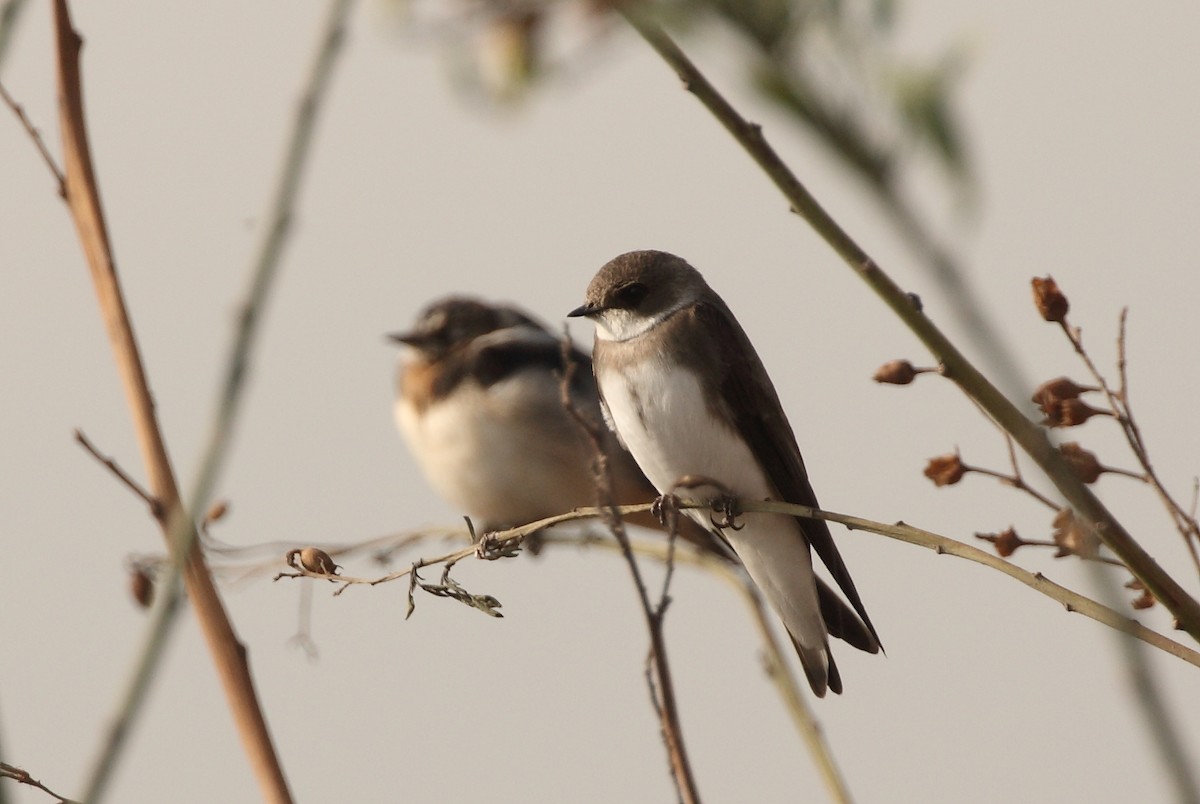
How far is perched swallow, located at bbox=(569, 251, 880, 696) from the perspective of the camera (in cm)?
353

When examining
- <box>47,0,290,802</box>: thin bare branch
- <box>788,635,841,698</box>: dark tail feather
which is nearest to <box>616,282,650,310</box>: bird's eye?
<box>788,635,841,698</box>: dark tail feather

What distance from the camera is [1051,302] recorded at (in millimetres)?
1542

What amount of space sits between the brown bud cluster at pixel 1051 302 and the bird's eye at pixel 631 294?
237cm

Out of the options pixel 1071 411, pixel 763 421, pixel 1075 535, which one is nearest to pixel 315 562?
pixel 1071 411

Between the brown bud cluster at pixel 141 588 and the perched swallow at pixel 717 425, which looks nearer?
the brown bud cluster at pixel 141 588

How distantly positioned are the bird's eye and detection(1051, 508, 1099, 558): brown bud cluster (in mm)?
2649

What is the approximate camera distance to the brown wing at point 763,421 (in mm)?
3602

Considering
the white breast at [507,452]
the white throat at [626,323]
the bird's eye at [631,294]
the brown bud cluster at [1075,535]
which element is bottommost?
the brown bud cluster at [1075,535]

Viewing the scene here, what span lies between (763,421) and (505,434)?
11.6 feet

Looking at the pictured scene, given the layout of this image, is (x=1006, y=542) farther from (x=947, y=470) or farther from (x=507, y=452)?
(x=507, y=452)

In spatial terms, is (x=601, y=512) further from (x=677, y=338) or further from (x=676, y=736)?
(x=677, y=338)

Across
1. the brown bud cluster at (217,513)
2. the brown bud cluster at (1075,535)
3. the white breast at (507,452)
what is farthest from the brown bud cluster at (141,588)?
the white breast at (507,452)

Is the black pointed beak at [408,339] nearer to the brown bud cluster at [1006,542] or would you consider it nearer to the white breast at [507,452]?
the white breast at [507,452]

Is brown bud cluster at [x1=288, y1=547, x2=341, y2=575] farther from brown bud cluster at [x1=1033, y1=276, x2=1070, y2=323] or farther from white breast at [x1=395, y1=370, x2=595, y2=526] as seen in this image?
white breast at [x1=395, y1=370, x2=595, y2=526]
